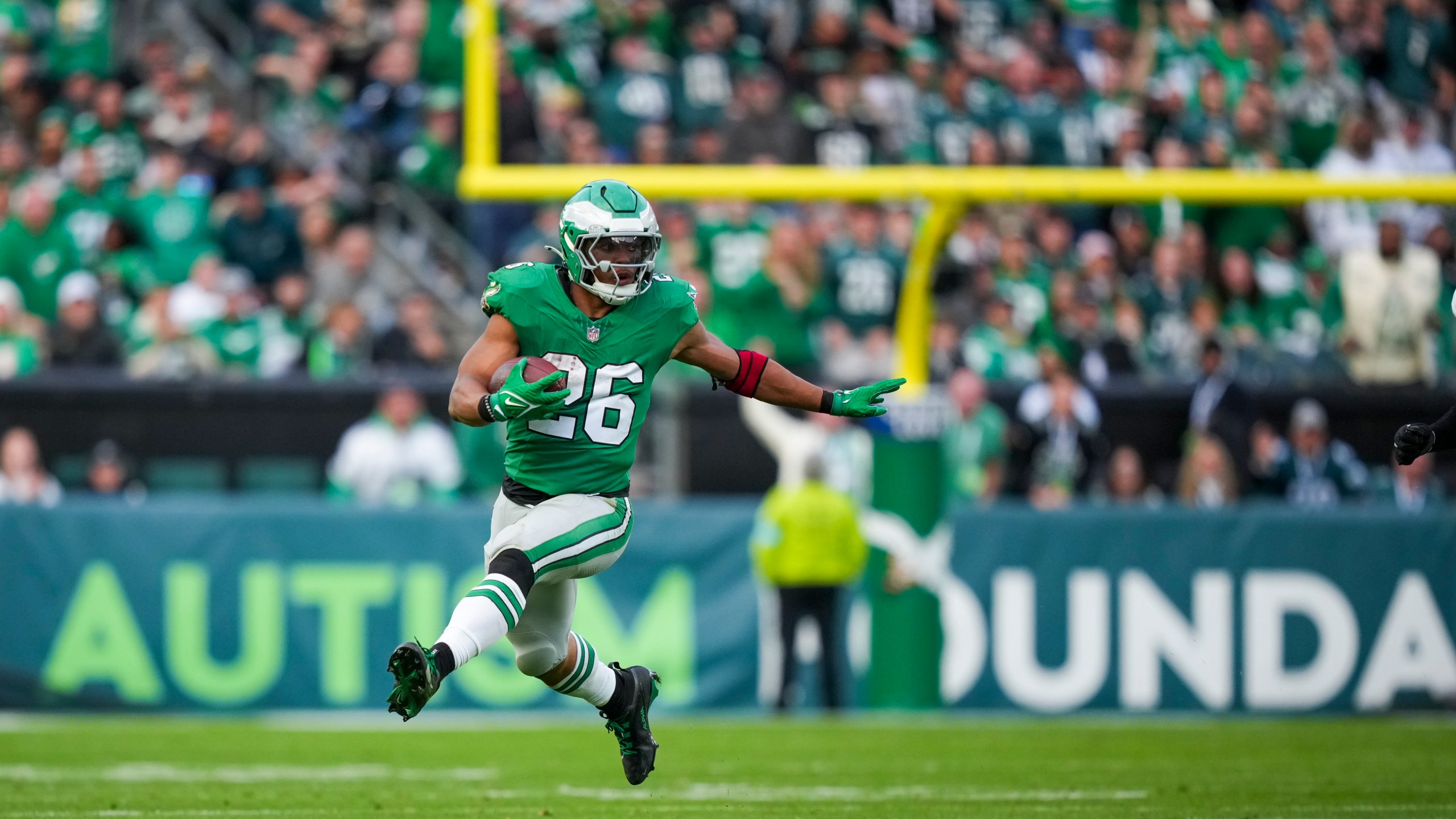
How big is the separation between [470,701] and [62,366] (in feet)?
10.3

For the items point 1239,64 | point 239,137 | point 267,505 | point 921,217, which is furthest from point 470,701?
point 1239,64

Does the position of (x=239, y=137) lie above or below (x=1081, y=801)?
above

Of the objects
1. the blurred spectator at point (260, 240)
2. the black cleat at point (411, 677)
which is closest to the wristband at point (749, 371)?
the black cleat at point (411, 677)

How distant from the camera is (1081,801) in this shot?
23.6 feet

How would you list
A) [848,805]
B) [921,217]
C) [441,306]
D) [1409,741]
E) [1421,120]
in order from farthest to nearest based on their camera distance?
[441,306] → [1421,120] → [921,217] → [1409,741] → [848,805]

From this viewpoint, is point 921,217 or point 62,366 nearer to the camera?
point 921,217

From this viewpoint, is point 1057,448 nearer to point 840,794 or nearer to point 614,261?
point 840,794

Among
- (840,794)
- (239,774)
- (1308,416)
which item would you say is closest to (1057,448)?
(1308,416)

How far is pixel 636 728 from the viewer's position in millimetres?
6699

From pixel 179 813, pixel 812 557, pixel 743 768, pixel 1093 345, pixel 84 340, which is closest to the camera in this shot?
pixel 179 813

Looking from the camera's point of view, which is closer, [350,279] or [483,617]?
[483,617]

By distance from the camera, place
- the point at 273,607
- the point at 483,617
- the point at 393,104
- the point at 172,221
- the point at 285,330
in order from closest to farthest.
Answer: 1. the point at 483,617
2. the point at 273,607
3. the point at 285,330
4. the point at 172,221
5. the point at 393,104

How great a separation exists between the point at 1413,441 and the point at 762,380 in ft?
7.22

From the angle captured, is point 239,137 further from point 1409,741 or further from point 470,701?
point 1409,741
